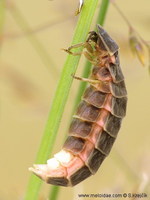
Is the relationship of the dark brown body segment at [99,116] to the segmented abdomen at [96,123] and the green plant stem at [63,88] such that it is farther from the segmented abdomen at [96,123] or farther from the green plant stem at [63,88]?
the green plant stem at [63,88]

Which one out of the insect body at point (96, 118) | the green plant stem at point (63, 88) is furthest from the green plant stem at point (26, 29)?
the green plant stem at point (63, 88)

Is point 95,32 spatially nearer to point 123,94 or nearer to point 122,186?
point 123,94

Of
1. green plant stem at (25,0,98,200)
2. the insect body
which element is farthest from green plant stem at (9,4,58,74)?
green plant stem at (25,0,98,200)

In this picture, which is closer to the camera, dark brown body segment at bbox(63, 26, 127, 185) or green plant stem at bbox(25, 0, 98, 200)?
green plant stem at bbox(25, 0, 98, 200)

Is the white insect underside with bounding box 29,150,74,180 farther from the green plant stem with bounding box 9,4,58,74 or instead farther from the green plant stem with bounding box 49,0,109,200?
the green plant stem with bounding box 9,4,58,74

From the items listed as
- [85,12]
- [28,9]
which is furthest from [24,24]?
[28,9]

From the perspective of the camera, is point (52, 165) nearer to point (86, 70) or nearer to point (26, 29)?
point (86, 70)
